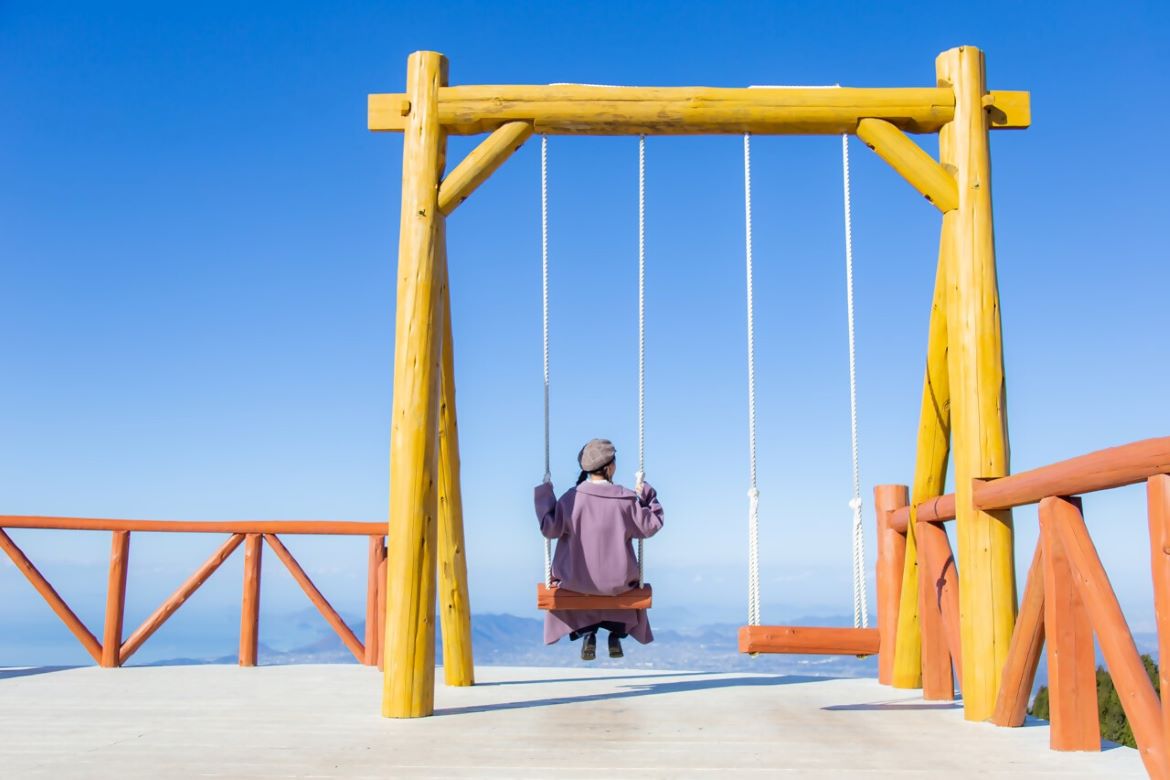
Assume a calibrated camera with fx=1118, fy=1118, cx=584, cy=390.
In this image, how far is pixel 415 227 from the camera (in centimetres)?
461

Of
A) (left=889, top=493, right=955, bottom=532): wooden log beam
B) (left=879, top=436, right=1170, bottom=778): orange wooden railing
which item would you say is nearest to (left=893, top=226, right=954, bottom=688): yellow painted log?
(left=889, top=493, right=955, bottom=532): wooden log beam

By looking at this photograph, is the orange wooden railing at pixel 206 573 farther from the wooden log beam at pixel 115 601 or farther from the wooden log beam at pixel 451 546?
the wooden log beam at pixel 451 546

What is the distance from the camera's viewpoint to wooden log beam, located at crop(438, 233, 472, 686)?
5195 mm

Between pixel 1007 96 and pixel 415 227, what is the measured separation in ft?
8.49

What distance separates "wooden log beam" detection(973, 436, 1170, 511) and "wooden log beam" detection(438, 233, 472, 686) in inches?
93.9

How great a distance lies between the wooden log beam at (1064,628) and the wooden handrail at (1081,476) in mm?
88

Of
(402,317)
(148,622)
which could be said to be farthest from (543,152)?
(148,622)

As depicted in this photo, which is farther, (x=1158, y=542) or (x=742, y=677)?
(x=742, y=677)

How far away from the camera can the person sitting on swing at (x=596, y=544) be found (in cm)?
539

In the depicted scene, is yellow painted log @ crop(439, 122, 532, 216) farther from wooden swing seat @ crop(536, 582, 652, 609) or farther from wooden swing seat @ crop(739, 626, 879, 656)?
wooden swing seat @ crop(739, 626, 879, 656)

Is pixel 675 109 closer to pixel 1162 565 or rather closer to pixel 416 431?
pixel 416 431

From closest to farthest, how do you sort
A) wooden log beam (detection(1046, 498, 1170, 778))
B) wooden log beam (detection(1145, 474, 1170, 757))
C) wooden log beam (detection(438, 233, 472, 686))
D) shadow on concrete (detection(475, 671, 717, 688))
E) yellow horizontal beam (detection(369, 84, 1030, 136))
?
wooden log beam (detection(1145, 474, 1170, 757)) < wooden log beam (detection(1046, 498, 1170, 778)) < yellow horizontal beam (detection(369, 84, 1030, 136)) < wooden log beam (detection(438, 233, 472, 686)) < shadow on concrete (detection(475, 671, 717, 688))

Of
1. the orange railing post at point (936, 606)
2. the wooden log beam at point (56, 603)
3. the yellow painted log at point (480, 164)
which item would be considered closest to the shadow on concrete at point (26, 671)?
the wooden log beam at point (56, 603)

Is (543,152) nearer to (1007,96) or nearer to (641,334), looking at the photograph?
(641,334)
